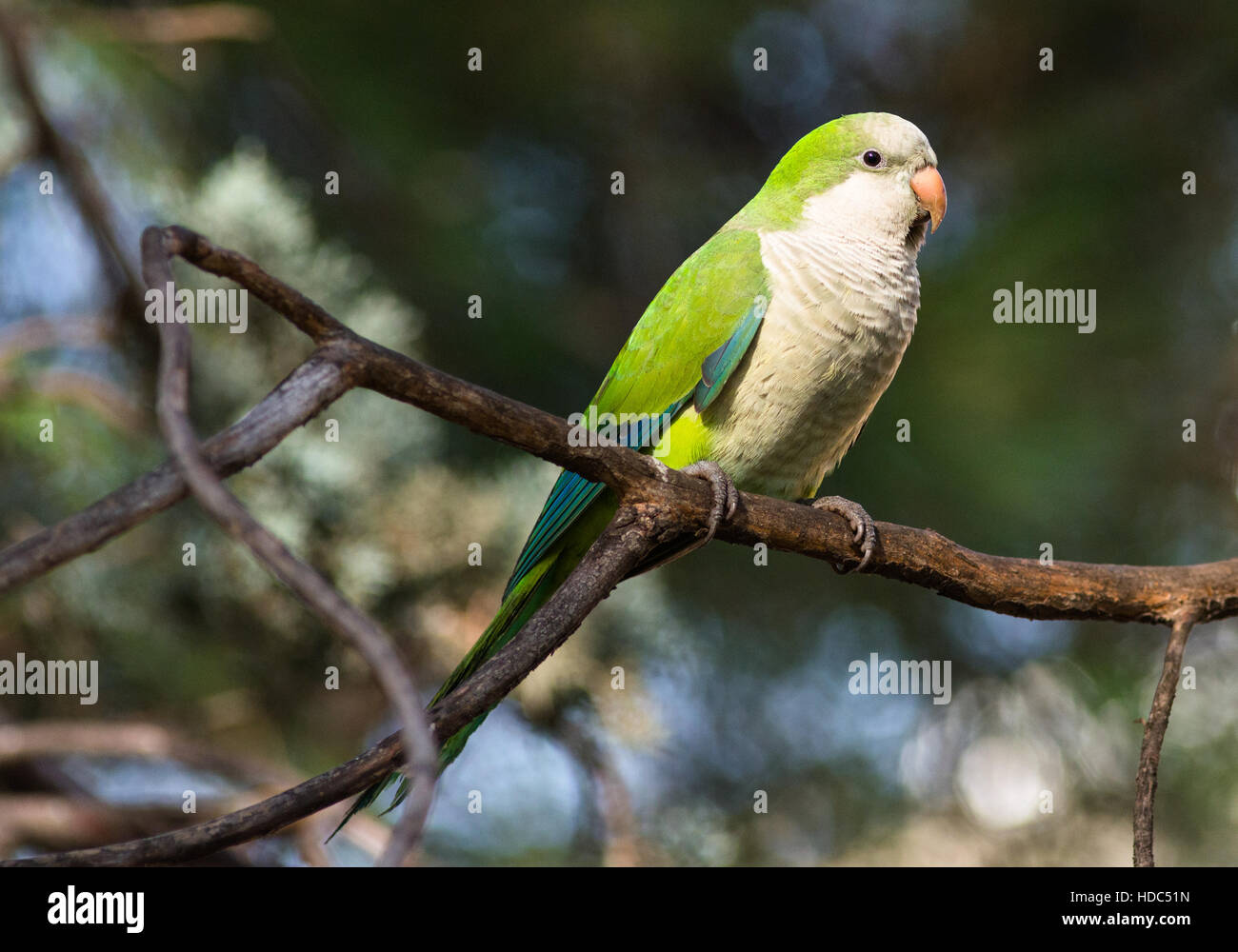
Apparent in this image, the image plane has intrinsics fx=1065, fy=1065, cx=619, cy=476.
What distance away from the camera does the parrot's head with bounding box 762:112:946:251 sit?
178cm

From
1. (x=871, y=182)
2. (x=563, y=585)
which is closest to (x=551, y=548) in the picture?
(x=563, y=585)

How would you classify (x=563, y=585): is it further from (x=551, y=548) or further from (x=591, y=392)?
(x=591, y=392)

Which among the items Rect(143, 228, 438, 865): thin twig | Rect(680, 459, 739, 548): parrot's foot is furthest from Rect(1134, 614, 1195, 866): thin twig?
Rect(143, 228, 438, 865): thin twig

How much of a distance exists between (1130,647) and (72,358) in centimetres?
274

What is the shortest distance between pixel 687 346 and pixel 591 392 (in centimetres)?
87

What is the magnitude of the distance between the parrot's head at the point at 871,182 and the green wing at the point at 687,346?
0.47 feet

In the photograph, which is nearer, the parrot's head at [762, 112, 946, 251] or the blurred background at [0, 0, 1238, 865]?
the parrot's head at [762, 112, 946, 251]

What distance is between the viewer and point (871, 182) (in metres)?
1.80

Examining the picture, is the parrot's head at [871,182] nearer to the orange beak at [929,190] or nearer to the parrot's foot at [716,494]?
the orange beak at [929,190]

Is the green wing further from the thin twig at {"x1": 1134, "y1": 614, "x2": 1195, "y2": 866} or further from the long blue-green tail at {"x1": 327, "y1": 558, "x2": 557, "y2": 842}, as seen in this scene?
the thin twig at {"x1": 1134, "y1": 614, "x2": 1195, "y2": 866}

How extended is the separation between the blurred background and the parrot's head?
0.71 metres

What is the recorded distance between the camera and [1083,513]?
2602 mm

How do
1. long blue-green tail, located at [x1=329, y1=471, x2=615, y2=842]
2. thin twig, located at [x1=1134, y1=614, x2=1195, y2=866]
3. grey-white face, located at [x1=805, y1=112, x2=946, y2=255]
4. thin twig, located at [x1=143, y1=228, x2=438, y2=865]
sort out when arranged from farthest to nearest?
grey-white face, located at [x1=805, y1=112, x2=946, y2=255] < long blue-green tail, located at [x1=329, y1=471, x2=615, y2=842] < thin twig, located at [x1=1134, y1=614, x2=1195, y2=866] < thin twig, located at [x1=143, y1=228, x2=438, y2=865]

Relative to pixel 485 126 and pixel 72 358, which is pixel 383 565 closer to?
pixel 72 358
